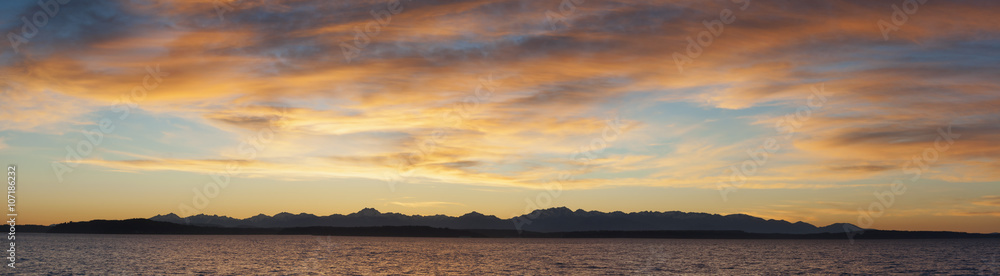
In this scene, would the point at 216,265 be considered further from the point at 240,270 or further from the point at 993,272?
the point at 993,272

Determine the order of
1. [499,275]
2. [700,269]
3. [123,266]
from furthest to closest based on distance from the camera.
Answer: [700,269] < [123,266] < [499,275]

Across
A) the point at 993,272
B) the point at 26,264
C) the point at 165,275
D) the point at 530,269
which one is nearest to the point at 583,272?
the point at 530,269

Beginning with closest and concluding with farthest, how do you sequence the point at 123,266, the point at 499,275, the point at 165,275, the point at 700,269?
the point at 165,275
the point at 499,275
the point at 123,266
the point at 700,269

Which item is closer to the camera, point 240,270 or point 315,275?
point 315,275

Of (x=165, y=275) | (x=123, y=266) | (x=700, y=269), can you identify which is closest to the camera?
(x=165, y=275)

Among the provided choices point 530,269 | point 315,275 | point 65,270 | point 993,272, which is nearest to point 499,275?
point 530,269

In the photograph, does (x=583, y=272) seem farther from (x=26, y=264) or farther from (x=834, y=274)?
(x=26, y=264)

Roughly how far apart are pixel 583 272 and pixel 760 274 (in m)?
28.6

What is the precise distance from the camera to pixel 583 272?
10981 centimetres

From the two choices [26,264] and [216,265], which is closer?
[26,264]

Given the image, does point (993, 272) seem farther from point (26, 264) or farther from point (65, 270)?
point (26, 264)

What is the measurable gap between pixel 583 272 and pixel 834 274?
42.3 metres

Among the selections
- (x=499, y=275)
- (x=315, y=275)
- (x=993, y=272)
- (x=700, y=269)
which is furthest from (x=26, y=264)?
(x=993, y=272)

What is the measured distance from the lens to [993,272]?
392ft
